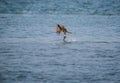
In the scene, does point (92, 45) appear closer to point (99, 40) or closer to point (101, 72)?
point (99, 40)

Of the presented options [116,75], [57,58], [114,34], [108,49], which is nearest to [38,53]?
[57,58]

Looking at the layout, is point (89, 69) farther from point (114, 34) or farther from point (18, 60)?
point (114, 34)

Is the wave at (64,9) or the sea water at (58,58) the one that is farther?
the wave at (64,9)

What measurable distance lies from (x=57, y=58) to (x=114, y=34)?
12.2 m

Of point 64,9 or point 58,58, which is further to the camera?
point 64,9

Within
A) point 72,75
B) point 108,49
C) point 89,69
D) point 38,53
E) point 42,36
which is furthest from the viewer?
point 42,36

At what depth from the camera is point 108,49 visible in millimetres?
23484

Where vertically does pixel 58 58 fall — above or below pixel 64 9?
below

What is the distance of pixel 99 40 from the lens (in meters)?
27.9

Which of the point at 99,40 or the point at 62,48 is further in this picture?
the point at 99,40

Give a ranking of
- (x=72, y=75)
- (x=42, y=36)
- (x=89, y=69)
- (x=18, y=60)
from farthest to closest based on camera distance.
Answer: (x=42, y=36) < (x=18, y=60) < (x=89, y=69) < (x=72, y=75)

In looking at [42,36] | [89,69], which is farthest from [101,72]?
[42,36]

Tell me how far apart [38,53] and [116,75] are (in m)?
6.27

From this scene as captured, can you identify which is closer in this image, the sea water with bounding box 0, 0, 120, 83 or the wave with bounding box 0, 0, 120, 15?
the sea water with bounding box 0, 0, 120, 83
